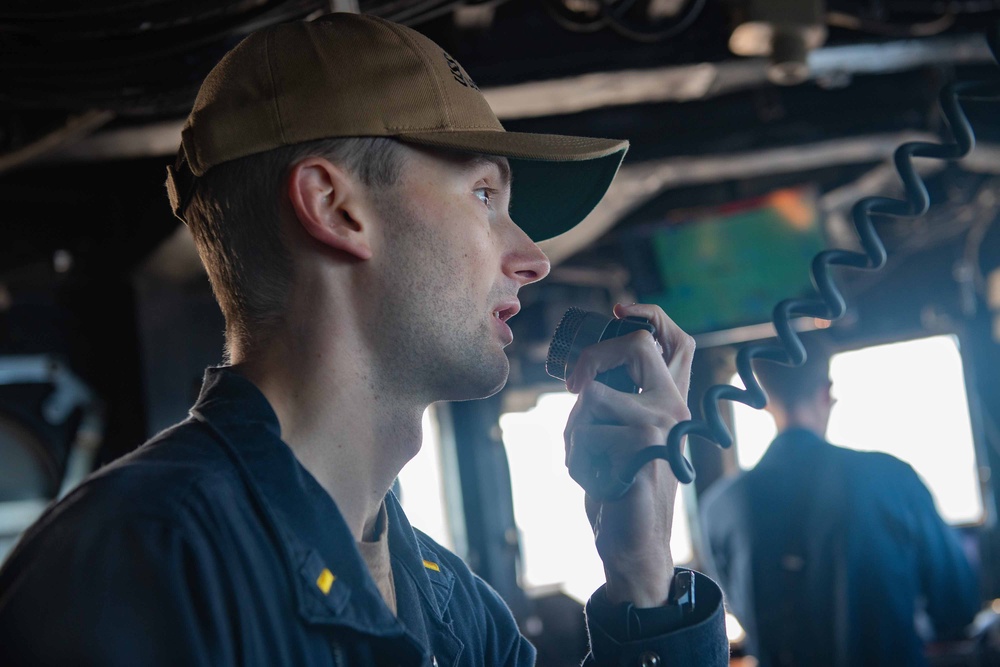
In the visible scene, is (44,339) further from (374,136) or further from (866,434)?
(866,434)

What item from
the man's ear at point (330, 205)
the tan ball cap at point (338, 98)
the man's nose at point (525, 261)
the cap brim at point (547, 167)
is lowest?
the man's nose at point (525, 261)

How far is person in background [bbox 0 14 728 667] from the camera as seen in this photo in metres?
0.98

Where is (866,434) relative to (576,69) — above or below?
below

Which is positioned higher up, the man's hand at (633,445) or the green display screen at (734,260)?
the green display screen at (734,260)

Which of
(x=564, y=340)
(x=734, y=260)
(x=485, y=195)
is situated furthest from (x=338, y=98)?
(x=734, y=260)

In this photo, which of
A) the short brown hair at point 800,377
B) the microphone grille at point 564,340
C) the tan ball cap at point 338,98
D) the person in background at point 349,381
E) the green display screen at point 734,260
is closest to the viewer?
the person in background at point 349,381

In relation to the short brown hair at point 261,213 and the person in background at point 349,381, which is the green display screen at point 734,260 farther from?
the short brown hair at point 261,213

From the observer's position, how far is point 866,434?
6094 mm

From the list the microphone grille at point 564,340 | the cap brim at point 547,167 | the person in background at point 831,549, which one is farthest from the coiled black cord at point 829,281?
the person in background at point 831,549

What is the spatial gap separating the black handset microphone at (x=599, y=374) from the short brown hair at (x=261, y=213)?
37 cm

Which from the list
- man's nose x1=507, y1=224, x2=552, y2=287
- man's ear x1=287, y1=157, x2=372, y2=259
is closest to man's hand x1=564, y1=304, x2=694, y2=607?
man's nose x1=507, y1=224, x2=552, y2=287

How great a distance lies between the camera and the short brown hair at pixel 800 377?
349 cm

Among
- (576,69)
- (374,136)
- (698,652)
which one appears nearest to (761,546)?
(576,69)

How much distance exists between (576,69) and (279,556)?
7.65ft
